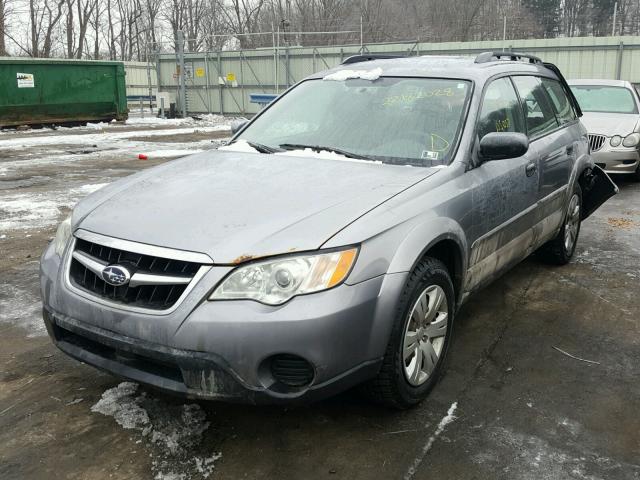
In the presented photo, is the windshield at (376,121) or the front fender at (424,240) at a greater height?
the windshield at (376,121)

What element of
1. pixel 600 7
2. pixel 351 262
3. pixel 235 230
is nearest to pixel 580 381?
pixel 351 262

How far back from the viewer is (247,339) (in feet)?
7.84

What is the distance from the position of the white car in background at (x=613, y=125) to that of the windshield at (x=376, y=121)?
20.9ft

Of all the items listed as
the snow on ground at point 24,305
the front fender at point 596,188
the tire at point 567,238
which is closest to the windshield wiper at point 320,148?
the snow on ground at point 24,305

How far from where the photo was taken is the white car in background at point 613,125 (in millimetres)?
9211

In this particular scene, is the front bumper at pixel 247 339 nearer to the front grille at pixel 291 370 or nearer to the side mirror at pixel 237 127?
the front grille at pixel 291 370

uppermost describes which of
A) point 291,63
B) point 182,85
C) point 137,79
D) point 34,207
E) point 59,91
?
point 291,63

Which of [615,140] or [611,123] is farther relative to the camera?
[611,123]

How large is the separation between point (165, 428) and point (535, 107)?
3.43 metres

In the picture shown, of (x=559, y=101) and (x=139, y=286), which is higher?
(x=559, y=101)

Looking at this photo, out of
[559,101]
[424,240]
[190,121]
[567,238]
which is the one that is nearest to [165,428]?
[424,240]

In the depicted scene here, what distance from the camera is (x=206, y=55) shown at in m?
25.7

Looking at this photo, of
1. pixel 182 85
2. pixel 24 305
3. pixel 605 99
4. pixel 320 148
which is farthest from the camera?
pixel 182 85

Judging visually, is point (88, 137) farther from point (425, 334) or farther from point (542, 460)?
point (542, 460)
